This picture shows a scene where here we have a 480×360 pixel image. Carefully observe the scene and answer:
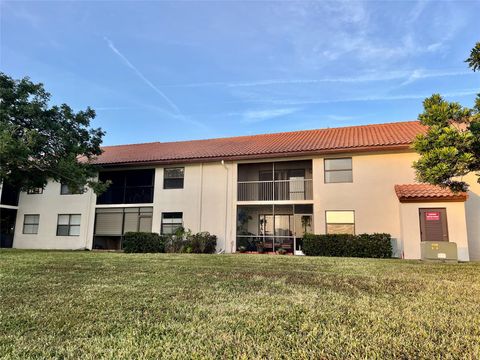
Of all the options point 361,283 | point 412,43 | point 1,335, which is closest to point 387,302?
point 361,283

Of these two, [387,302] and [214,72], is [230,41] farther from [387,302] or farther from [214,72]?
[387,302]

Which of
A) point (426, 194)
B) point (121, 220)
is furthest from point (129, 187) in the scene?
point (426, 194)

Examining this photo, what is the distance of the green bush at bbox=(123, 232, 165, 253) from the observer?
18.3 metres

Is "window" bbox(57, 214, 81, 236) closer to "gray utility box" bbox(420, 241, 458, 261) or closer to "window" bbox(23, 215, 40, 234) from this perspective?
"window" bbox(23, 215, 40, 234)

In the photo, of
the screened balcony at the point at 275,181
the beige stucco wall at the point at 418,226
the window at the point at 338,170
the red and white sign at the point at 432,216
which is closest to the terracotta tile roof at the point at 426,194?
the beige stucco wall at the point at 418,226

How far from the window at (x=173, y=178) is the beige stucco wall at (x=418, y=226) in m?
12.1

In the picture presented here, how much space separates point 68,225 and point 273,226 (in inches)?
524

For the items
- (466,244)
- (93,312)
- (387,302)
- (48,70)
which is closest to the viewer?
(93,312)

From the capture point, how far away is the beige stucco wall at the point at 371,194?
16.7 metres

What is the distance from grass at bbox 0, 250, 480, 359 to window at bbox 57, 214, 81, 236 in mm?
16513

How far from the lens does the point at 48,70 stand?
1883cm

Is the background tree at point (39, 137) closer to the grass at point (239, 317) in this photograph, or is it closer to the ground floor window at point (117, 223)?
the ground floor window at point (117, 223)

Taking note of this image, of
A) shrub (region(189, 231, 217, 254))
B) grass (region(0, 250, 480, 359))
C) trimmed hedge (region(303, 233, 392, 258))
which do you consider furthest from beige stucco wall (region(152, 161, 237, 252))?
grass (region(0, 250, 480, 359))

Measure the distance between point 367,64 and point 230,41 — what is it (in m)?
6.74
